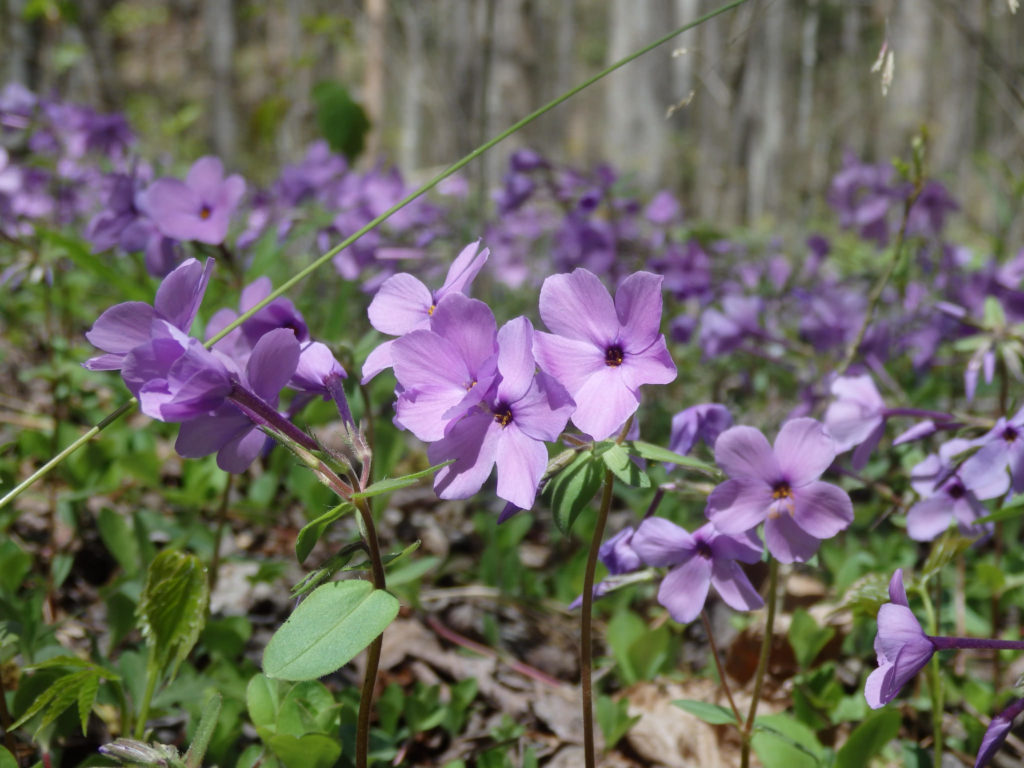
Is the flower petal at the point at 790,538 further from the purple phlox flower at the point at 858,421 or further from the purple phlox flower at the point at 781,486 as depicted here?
the purple phlox flower at the point at 858,421

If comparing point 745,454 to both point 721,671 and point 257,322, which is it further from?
point 257,322

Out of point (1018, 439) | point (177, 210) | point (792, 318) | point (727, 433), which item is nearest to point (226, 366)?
point (727, 433)

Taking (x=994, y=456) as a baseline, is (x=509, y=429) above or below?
above

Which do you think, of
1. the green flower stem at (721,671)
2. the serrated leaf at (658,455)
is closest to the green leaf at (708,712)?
the green flower stem at (721,671)

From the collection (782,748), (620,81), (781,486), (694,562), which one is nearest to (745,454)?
(781,486)

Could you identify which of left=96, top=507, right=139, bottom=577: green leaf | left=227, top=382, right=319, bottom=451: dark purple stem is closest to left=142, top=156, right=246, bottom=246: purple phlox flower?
left=96, top=507, right=139, bottom=577: green leaf

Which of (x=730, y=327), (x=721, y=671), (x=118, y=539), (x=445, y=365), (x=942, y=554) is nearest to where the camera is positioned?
(x=445, y=365)

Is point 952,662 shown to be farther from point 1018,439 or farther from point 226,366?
point 226,366

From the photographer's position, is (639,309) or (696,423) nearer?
(639,309)
